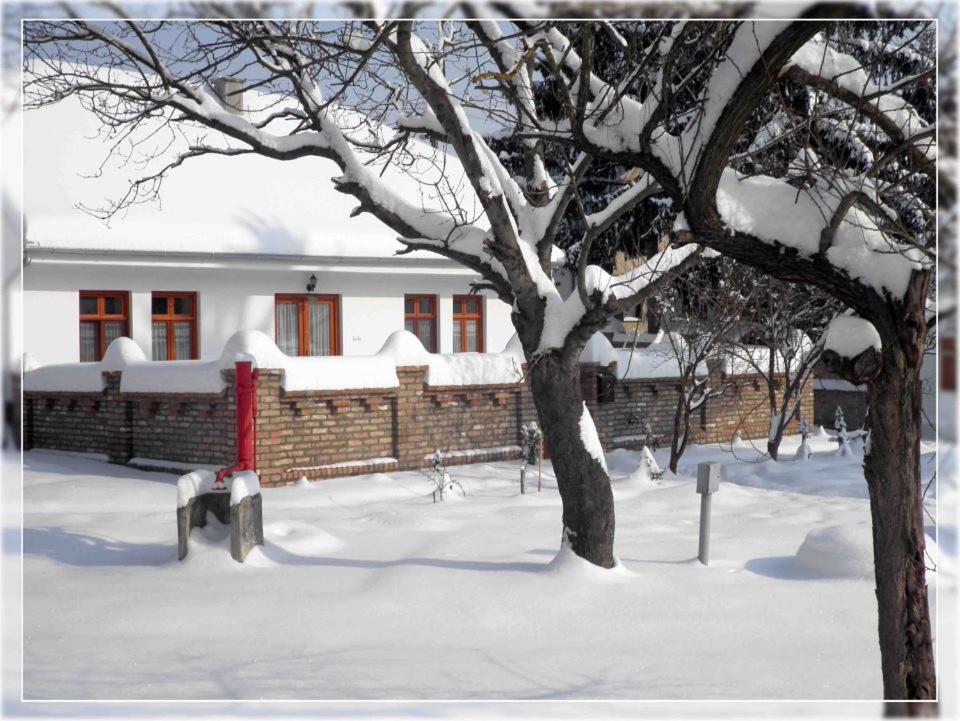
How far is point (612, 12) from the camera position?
21.0ft

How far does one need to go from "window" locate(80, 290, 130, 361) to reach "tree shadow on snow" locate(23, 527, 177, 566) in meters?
7.36

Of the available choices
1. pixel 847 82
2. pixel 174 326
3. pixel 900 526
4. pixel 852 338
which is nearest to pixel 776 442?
pixel 174 326

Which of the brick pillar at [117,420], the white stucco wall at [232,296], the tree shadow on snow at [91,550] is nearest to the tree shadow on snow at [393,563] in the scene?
the tree shadow on snow at [91,550]

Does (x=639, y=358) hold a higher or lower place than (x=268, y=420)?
higher

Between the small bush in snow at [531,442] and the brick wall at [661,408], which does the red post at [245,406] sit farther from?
the brick wall at [661,408]

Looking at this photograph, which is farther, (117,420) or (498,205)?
(117,420)

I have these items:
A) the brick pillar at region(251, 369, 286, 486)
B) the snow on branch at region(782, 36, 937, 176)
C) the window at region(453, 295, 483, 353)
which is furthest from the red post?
the window at region(453, 295, 483, 353)

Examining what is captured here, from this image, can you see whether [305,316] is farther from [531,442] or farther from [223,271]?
[531,442]

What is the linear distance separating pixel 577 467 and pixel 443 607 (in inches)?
59.6

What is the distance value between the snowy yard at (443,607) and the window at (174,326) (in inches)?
233

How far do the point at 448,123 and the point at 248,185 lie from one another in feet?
40.5

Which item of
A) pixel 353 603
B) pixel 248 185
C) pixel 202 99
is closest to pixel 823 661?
pixel 353 603

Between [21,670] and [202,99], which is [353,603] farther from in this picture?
[202,99]

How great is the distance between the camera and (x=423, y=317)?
66.6ft
